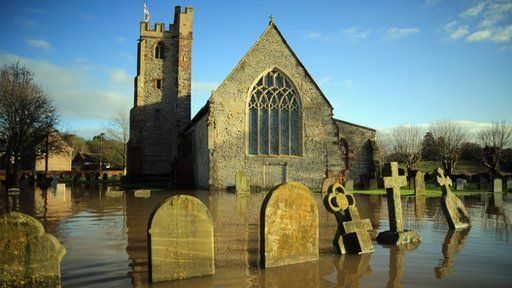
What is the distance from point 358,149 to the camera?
2961cm

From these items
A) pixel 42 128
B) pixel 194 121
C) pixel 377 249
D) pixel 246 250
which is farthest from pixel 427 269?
pixel 42 128

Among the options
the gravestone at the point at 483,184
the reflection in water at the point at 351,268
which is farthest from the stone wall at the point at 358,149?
the reflection in water at the point at 351,268

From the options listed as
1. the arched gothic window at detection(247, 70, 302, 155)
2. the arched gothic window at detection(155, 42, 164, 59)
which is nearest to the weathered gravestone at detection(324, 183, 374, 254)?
the arched gothic window at detection(247, 70, 302, 155)

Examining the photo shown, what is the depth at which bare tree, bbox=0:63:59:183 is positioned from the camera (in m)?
30.0

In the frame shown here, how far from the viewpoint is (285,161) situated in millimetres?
25969

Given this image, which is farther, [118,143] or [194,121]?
[118,143]

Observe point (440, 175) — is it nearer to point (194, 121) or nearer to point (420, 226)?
point (420, 226)

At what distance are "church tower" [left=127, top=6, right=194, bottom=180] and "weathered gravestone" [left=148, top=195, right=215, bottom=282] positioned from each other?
3024 cm

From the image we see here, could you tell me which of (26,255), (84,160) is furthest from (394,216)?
(84,160)

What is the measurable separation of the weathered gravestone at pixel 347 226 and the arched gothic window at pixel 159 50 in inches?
1254

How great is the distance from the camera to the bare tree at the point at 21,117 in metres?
30.0

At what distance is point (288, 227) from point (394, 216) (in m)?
2.73

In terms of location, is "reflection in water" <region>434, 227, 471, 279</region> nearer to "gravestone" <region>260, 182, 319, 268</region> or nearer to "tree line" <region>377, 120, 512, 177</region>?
"gravestone" <region>260, 182, 319, 268</region>

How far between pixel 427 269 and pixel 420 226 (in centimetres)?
440
